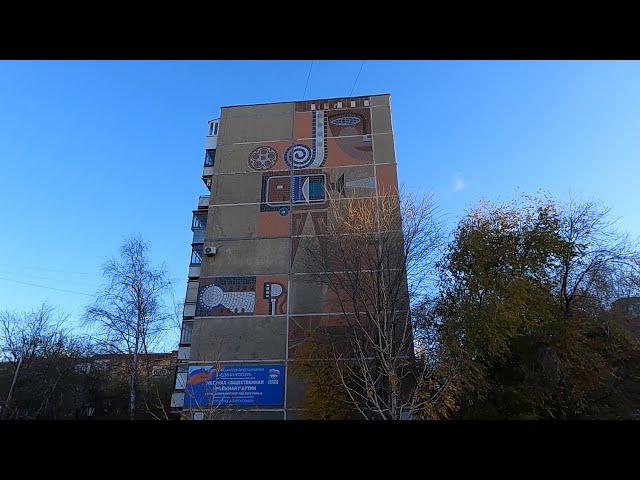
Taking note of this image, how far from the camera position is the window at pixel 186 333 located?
2329cm

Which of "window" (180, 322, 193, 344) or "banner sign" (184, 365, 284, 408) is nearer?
"banner sign" (184, 365, 284, 408)

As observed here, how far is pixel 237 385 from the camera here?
19594mm

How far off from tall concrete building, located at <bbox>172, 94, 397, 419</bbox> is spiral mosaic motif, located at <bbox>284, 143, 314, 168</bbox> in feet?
0.20

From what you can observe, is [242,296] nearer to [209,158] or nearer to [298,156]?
[298,156]

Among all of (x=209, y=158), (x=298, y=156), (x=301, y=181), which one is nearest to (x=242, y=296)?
(x=301, y=181)

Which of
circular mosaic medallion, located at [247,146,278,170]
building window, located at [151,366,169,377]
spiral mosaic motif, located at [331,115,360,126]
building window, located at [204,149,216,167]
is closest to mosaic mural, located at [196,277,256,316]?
circular mosaic medallion, located at [247,146,278,170]

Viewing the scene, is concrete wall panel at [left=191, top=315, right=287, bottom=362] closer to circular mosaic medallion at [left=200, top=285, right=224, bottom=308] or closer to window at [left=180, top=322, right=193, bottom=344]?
circular mosaic medallion at [left=200, top=285, right=224, bottom=308]

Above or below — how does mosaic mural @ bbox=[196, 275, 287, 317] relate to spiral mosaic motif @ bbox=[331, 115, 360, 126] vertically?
below

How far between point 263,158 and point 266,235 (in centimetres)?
495

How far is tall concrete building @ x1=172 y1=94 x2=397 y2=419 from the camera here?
1984 cm
